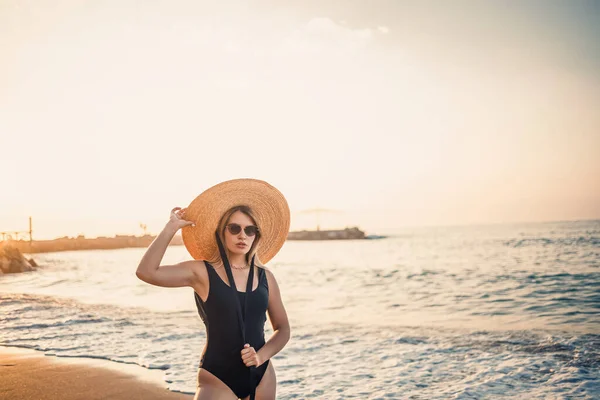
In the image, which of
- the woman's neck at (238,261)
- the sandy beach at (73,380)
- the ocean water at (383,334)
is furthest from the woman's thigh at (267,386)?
the ocean water at (383,334)

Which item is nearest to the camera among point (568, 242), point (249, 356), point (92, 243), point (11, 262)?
point (249, 356)

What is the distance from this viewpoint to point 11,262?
98.2ft

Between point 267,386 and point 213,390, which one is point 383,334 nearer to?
point 267,386

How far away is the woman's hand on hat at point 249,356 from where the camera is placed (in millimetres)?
2900

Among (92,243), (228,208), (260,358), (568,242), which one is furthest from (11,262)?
A: (92,243)

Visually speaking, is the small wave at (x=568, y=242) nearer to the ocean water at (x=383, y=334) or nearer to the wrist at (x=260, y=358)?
the ocean water at (x=383, y=334)

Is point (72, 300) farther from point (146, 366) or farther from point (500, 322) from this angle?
point (500, 322)

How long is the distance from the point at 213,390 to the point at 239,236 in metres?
0.95

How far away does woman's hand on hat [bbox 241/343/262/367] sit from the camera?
9.52ft

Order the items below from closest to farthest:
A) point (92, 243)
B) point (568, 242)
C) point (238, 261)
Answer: point (238, 261)
point (568, 242)
point (92, 243)

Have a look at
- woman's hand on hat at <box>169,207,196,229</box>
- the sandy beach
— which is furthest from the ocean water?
woman's hand on hat at <box>169,207,196,229</box>

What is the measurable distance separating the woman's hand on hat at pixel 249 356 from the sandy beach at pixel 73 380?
11.7 feet

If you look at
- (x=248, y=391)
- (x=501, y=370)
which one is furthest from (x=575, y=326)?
(x=248, y=391)

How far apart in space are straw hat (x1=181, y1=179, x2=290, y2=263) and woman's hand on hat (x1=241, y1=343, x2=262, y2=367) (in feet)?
2.31
